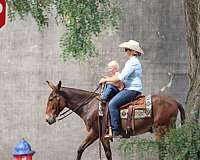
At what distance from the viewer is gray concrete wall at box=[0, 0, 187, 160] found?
10.3 meters

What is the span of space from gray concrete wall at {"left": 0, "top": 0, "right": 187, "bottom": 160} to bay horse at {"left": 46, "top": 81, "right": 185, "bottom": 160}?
140 centimetres

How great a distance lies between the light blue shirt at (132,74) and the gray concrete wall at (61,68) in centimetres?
180

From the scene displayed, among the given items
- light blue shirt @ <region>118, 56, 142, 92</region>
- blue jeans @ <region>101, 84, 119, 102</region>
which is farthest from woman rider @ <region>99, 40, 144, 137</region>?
blue jeans @ <region>101, 84, 119, 102</region>

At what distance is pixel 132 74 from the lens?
8.49 meters

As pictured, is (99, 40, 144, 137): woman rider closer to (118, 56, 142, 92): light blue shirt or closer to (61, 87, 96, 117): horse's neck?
(118, 56, 142, 92): light blue shirt

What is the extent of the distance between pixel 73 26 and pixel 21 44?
2440mm

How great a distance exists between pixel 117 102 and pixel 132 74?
0.47 metres

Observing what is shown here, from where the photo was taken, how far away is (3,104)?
33.9ft

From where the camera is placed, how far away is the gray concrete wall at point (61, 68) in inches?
404

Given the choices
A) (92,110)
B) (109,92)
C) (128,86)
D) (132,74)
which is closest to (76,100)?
(92,110)

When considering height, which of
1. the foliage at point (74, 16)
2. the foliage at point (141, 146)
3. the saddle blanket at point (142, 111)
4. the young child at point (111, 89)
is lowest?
the foliage at point (141, 146)

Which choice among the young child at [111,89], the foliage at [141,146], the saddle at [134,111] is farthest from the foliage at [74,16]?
the foliage at [141,146]

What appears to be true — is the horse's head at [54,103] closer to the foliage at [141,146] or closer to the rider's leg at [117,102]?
the rider's leg at [117,102]

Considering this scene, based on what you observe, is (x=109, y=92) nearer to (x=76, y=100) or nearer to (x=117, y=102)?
(x=117, y=102)
